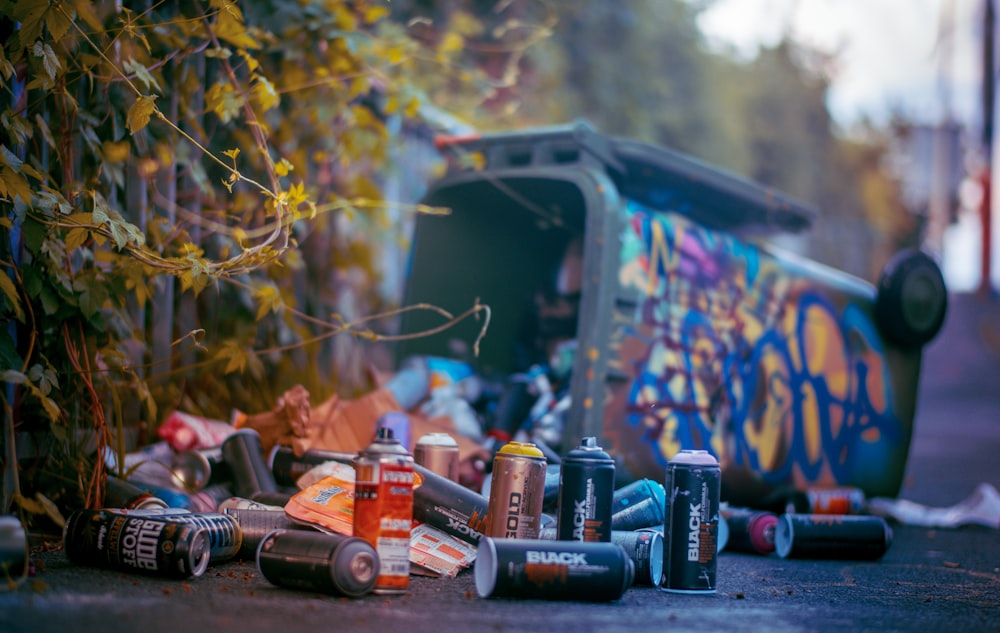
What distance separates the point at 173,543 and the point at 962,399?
1847 centimetres

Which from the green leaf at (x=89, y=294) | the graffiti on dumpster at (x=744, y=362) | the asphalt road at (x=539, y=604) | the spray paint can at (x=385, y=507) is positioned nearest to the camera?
the asphalt road at (x=539, y=604)

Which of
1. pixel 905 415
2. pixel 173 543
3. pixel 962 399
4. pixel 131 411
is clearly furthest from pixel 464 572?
pixel 962 399

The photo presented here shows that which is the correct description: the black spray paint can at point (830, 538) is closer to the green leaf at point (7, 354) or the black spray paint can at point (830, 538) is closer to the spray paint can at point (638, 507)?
the spray paint can at point (638, 507)

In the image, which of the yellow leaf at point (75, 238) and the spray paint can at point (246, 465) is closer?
the yellow leaf at point (75, 238)

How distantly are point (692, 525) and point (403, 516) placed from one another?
1.03 metres

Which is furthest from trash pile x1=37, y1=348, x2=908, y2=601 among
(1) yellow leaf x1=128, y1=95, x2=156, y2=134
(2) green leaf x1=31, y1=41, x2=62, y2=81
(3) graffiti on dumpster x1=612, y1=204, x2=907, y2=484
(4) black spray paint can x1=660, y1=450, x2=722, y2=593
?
(2) green leaf x1=31, y1=41, x2=62, y2=81

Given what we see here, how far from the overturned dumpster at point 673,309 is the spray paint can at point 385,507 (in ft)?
6.28

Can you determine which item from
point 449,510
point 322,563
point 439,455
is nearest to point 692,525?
point 449,510

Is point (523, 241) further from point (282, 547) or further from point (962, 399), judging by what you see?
point (962, 399)

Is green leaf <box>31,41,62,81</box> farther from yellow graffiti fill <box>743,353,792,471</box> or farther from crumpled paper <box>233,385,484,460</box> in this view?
yellow graffiti fill <box>743,353,792,471</box>

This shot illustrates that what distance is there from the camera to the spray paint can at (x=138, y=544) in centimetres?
320

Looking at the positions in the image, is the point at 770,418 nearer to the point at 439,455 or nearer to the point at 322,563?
the point at 439,455

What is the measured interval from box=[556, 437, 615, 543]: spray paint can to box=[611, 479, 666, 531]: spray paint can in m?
0.42

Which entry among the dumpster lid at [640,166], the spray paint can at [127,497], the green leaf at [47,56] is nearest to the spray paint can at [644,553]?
the spray paint can at [127,497]
